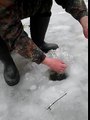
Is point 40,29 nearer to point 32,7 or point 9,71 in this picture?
point 32,7

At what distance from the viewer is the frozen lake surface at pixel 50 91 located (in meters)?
1.25

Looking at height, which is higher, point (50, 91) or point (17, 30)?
point (17, 30)

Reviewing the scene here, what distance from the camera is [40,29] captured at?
1639 mm

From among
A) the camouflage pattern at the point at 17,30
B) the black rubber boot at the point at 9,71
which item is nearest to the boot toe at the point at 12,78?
the black rubber boot at the point at 9,71

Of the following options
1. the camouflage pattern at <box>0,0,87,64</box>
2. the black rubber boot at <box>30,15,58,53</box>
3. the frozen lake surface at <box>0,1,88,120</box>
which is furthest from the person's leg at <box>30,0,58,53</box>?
the camouflage pattern at <box>0,0,87,64</box>

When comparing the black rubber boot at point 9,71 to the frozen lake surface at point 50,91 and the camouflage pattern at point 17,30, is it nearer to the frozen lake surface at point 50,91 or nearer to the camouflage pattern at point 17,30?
the frozen lake surface at point 50,91

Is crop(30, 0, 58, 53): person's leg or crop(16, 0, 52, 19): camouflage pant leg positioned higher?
crop(16, 0, 52, 19): camouflage pant leg

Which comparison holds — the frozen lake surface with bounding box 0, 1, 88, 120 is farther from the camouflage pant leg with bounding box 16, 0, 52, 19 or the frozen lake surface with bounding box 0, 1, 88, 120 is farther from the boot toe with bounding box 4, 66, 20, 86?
the camouflage pant leg with bounding box 16, 0, 52, 19

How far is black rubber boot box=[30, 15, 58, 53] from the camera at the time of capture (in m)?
1.59

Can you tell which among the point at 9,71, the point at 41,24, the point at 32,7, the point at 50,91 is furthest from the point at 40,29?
the point at 50,91

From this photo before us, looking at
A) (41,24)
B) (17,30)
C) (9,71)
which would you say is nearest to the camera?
(17,30)

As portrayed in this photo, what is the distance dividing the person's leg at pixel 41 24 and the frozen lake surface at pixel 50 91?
0.11 metres

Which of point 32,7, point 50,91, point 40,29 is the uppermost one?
point 32,7

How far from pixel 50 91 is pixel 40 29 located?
0.45m
